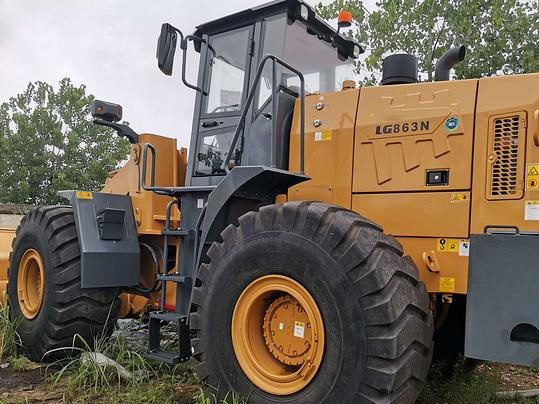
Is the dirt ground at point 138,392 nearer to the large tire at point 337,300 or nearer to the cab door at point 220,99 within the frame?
the large tire at point 337,300

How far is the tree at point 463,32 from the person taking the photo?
34.7 ft

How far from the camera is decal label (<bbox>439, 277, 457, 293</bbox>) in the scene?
3.41 meters

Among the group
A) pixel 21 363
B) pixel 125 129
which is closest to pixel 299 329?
pixel 21 363

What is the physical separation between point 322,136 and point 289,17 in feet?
3.83

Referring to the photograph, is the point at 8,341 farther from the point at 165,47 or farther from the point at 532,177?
the point at 532,177

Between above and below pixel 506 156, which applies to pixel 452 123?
above

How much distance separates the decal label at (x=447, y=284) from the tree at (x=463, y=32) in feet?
25.6

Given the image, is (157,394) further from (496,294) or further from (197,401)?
(496,294)

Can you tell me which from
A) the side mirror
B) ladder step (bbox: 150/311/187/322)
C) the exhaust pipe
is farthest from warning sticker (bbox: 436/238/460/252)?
the side mirror

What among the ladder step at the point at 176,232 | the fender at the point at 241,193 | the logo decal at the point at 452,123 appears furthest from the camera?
the ladder step at the point at 176,232

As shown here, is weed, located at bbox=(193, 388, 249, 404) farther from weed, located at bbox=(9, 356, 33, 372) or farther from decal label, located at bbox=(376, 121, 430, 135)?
weed, located at bbox=(9, 356, 33, 372)

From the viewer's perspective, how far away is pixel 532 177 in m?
3.23

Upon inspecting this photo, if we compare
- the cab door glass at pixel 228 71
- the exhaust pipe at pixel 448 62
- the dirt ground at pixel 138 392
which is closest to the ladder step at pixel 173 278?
the dirt ground at pixel 138 392

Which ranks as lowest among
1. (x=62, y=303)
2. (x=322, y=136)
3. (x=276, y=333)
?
(x=62, y=303)
